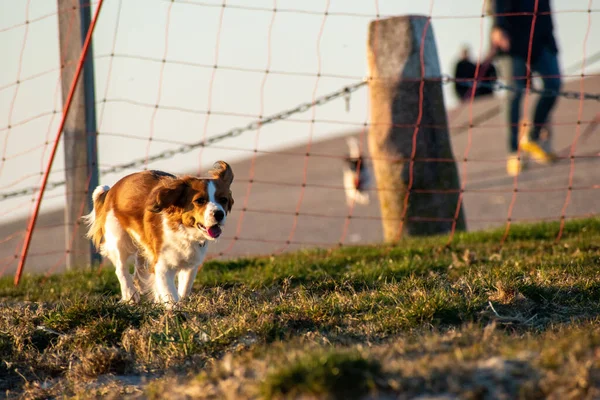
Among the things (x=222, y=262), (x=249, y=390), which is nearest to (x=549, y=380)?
(x=249, y=390)

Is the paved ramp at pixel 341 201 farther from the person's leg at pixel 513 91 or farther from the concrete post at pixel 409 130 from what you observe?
the concrete post at pixel 409 130

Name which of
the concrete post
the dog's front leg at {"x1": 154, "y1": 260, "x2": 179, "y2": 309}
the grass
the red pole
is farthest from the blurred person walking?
the dog's front leg at {"x1": 154, "y1": 260, "x2": 179, "y2": 309}


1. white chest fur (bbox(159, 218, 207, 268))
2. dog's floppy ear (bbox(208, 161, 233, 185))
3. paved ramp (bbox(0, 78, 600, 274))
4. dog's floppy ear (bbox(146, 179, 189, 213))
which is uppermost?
dog's floppy ear (bbox(208, 161, 233, 185))

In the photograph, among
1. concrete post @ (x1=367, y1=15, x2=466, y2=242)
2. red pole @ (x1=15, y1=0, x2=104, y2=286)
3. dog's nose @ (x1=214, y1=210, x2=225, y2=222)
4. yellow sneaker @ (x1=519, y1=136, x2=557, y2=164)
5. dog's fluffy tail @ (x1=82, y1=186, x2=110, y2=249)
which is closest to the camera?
dog's nose @ (x1=214, y1=210, x2=225, y2=222)

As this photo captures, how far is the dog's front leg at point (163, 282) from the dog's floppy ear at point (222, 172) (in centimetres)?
64

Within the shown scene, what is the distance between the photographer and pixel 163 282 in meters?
5.65

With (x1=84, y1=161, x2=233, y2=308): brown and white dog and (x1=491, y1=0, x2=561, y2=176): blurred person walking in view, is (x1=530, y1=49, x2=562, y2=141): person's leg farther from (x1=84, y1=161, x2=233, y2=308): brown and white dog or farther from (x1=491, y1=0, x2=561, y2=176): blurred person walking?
(x1=84, y1=161, x2=233, y2=308): brown and white dog

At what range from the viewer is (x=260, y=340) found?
4.27 m

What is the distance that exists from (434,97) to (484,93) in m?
1.25

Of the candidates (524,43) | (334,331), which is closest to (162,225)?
(334,331)

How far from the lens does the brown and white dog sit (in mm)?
5406

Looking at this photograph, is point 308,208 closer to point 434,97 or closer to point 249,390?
point 434,97

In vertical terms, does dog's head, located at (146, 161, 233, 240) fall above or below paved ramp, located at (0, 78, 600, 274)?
above

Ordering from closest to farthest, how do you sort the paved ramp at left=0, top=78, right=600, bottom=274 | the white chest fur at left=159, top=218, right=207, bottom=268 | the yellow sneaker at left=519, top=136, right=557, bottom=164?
the white chest fur at left=159, top=218, right=207, bottom=268 < the yellow sneaker at left=519, top=136, right=557, bottom=164 < the paved ramp at left=0, top=78, right=600, bottom=274
